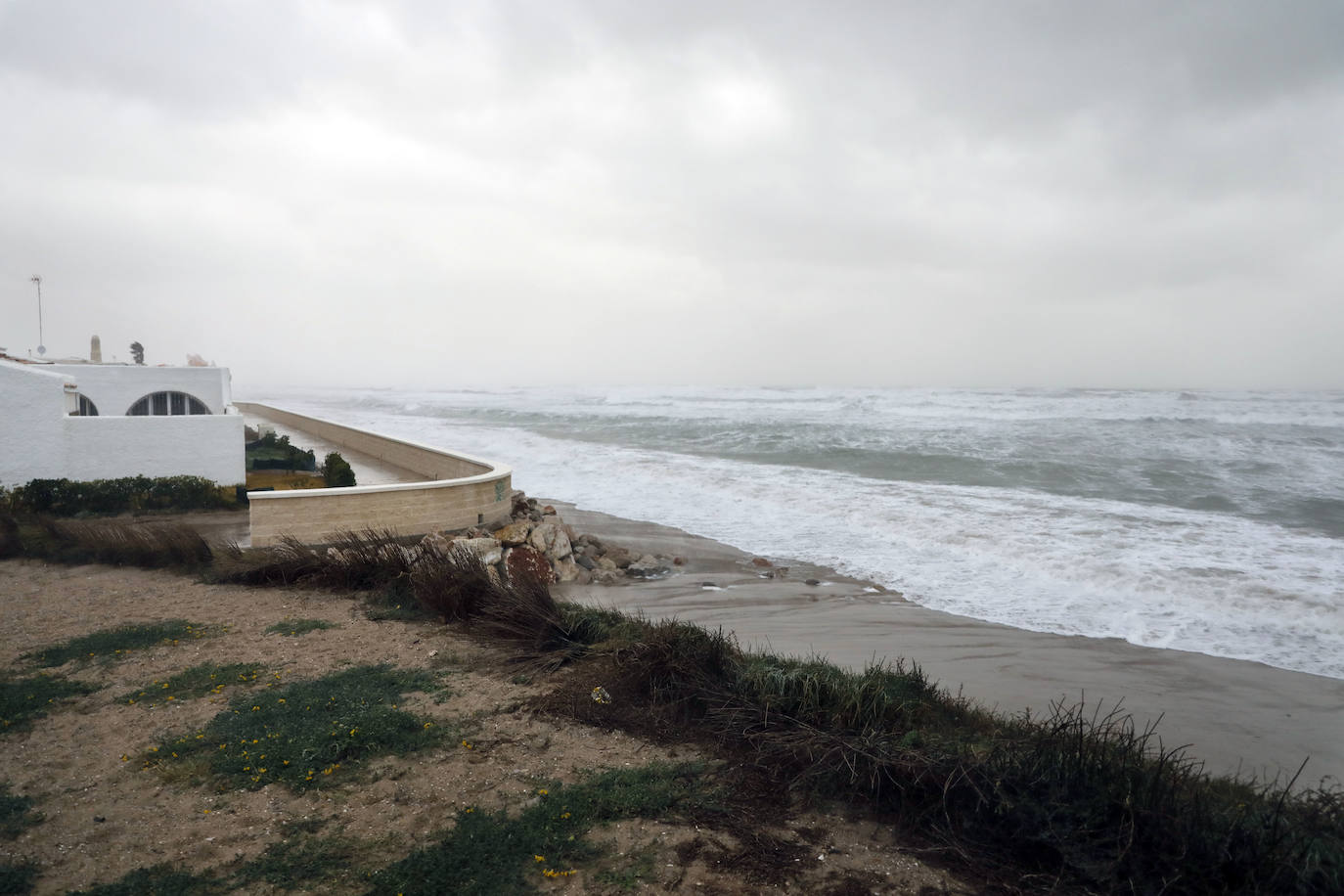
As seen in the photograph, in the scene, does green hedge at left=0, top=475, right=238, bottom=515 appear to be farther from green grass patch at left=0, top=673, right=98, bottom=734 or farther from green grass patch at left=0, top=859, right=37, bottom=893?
green grass patch at left=0, top=859, right=37, bottom=893

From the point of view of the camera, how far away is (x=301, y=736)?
464 centimetres

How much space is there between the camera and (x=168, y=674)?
585 centimetres

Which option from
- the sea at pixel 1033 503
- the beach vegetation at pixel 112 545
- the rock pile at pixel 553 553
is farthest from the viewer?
the rock pile at pixel 553 553

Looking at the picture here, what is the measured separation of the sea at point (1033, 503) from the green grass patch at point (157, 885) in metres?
8.80

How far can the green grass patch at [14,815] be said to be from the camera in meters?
3.62

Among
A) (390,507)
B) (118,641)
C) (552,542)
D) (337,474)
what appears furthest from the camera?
(337,474)

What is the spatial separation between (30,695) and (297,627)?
2.07 m

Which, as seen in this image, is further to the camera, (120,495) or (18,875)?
(120,495)

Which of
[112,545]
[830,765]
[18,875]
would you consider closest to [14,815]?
[18,875]

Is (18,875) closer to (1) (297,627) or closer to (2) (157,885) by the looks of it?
(2) (157,885)

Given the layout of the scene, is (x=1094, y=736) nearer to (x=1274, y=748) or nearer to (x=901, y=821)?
(x=901, y=821)

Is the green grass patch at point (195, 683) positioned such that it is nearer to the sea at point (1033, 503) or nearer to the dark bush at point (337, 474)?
the sea at point (1033, 503)

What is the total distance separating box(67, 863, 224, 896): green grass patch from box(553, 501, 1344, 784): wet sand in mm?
4870

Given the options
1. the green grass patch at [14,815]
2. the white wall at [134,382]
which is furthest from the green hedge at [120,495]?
the green grass patch at [14,815]
